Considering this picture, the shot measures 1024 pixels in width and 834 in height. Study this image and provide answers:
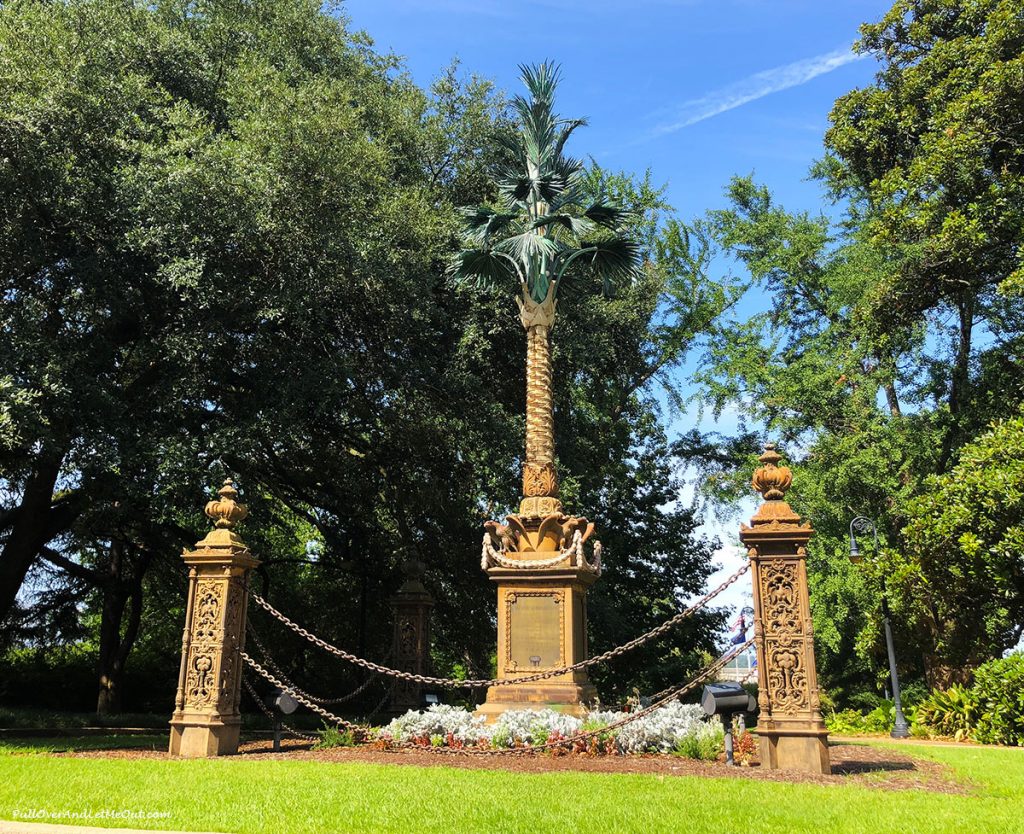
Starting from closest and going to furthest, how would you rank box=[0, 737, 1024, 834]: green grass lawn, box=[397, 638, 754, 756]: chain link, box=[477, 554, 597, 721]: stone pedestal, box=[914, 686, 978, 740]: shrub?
box=[0, 737, 1024, 834]: green grass lawn
box=[397, 638, 754, 756]: chain link
box=[477, 554, 597, 721]: stone pedestal
box=[914, 686, 978, 740]: shrub

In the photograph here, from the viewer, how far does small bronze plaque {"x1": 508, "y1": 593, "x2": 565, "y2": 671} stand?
12.5m

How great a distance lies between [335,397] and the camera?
16891mm

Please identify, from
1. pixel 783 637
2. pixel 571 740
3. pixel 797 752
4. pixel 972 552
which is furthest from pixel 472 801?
pixel 972 552

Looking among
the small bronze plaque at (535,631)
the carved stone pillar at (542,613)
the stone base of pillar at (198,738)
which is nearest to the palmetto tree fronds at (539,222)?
the carved stone pillar at (542,613)

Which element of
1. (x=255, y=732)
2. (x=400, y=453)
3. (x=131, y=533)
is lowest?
(x=255, y=732)

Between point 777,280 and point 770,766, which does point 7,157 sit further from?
point 777,280

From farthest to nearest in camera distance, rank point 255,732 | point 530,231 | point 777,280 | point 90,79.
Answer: point 777,280
point 255,732
point 530,231
point 90,79

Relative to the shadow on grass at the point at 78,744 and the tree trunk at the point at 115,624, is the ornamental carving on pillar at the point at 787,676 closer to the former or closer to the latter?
the shadow on grass at the point at 78,744

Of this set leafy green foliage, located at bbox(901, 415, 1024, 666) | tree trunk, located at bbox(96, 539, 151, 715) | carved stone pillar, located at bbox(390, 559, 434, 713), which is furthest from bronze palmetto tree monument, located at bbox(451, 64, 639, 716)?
tree trunk, located at bbox(96, 539, 151, 715)

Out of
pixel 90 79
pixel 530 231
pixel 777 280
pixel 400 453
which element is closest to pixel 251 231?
pixel 90 79

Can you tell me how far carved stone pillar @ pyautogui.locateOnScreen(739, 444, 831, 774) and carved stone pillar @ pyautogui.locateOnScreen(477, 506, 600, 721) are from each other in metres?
3.32

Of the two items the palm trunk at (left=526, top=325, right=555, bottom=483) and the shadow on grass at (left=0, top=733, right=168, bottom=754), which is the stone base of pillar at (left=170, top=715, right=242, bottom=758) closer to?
the shadow on grass at (left=0, top=733, right=168, bottom=754)

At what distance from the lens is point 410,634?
16.6m

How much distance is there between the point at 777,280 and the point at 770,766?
22.9 meters
